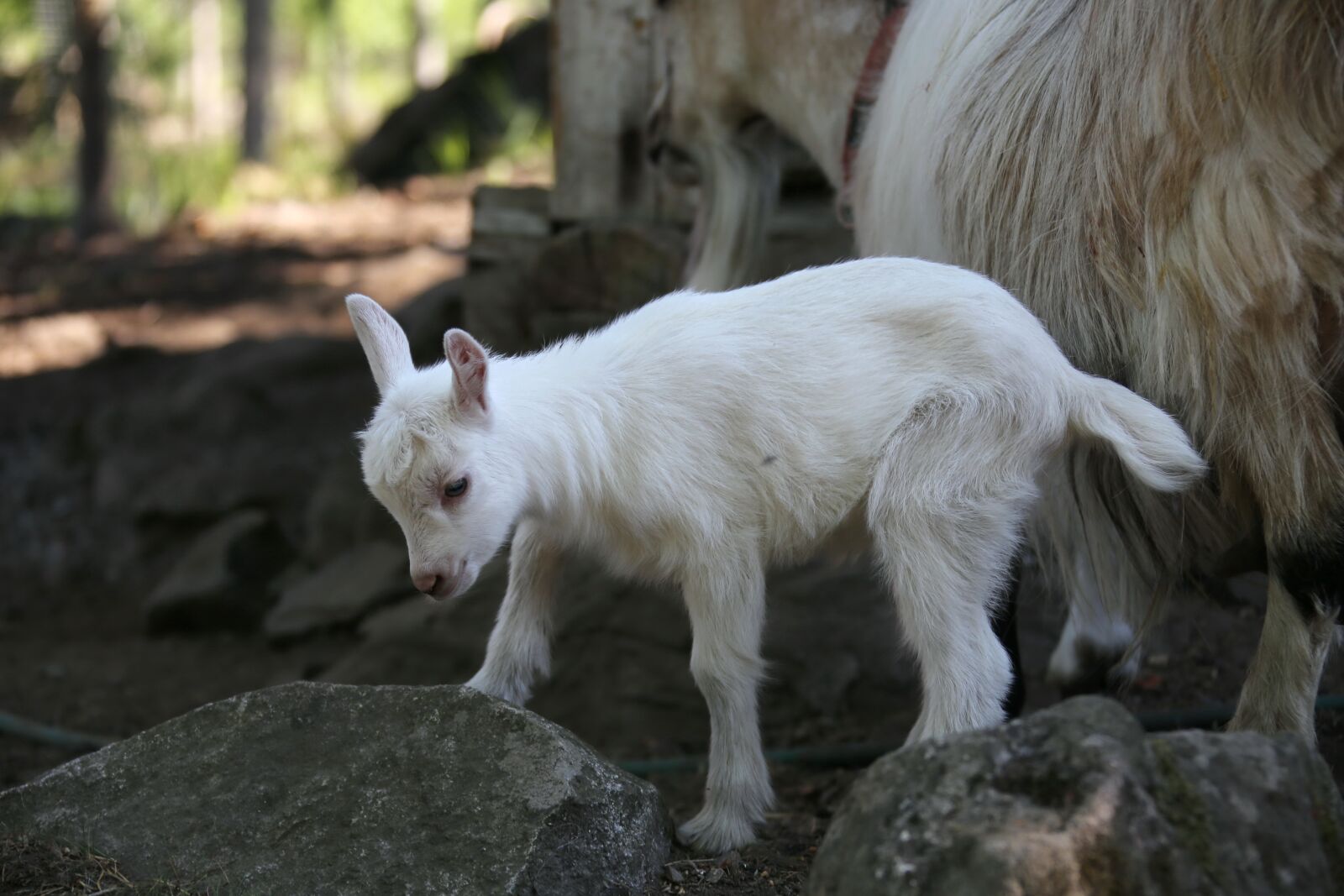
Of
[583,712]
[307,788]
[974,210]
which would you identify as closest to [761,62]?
[974,210]

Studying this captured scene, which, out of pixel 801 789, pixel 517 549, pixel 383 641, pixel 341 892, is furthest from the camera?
pixel 383 641

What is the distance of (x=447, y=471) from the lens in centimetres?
232

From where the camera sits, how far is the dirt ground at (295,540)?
3809mm

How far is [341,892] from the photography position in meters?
2.13

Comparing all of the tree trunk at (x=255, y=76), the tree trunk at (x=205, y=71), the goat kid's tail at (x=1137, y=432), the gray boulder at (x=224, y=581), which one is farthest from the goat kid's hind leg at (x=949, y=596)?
the tree trunk at (x=205, y=71)

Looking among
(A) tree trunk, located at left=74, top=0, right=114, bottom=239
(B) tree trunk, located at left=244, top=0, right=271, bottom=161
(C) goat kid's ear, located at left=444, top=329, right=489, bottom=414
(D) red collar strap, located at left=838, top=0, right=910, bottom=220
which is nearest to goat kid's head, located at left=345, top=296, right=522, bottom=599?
(C) goat kid's ear, located at left=444, top=329, right=489, bottom=414

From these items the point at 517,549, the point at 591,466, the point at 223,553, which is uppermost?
the point at 591,466

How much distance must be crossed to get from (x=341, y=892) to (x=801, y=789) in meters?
1.43

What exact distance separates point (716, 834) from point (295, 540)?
381 cm

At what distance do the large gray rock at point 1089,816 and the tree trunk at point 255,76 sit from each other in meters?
10.9

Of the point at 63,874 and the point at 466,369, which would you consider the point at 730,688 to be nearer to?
the point at 466,369

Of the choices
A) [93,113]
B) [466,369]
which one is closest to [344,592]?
[466,369]

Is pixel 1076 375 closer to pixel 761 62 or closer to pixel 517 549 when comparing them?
pixel 517 549

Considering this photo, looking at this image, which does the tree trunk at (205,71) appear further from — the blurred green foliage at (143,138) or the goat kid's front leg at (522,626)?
the goat kid's front leg at (522,626)
